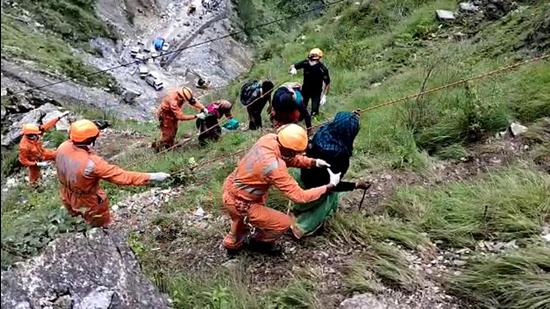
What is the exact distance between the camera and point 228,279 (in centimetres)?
466

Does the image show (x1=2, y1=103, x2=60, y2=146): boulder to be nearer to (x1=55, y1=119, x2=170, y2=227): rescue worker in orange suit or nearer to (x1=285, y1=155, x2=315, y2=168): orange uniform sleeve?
(x1=55, y1=119, x2=170, y2=227): rescue worker in orange suit

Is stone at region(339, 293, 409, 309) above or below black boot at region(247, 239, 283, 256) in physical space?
above

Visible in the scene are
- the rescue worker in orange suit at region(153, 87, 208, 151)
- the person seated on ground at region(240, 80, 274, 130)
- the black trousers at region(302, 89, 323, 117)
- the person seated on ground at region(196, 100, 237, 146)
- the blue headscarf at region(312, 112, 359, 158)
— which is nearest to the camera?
the blue headscarf at region(312, 112, 359, 158)

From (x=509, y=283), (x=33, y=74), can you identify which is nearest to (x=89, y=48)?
(x=33, y=74)

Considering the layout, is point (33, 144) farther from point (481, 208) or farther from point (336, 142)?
point (481, 208)

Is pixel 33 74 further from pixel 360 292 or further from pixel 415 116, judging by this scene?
pixel 360 292

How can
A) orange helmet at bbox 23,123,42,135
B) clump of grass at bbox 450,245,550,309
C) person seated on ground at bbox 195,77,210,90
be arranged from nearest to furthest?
clump of grass at bbox 450,245,550,309 < orange helmet at bbox 23,123,42,135 < person seated on ground at bbox 195,77,210,90

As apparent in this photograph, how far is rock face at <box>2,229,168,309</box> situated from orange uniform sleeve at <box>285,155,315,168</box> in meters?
1.39

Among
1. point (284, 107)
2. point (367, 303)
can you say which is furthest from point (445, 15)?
point (367, 303)

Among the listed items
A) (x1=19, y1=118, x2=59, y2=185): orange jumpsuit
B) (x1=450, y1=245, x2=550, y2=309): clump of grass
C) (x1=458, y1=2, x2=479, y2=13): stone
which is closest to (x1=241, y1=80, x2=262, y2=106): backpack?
(x1=19, y1=118, x2=59, y2=185): orange jumpsuit

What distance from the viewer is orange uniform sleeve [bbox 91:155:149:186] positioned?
4578mm

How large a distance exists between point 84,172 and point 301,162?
1752 mm

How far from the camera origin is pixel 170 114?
8852 millimetres

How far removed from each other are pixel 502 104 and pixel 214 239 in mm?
3652
